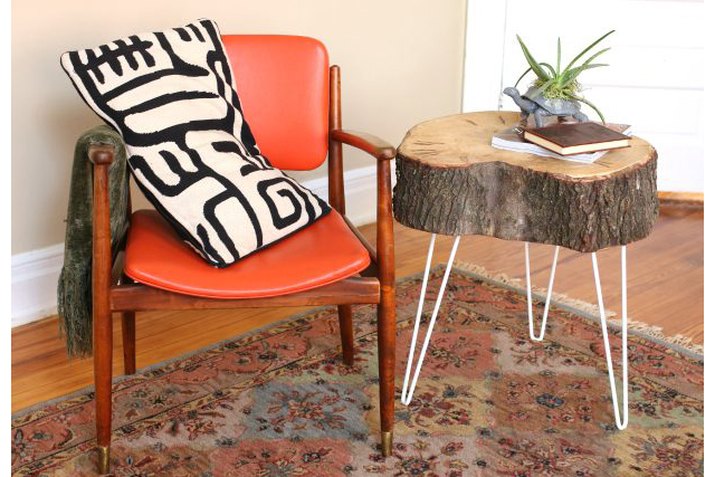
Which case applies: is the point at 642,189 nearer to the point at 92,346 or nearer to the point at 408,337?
the point at 408,337

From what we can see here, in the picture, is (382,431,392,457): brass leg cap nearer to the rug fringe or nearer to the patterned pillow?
the patterned pillow

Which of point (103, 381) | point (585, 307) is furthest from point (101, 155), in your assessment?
point (585, 307)

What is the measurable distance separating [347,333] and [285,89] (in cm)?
61

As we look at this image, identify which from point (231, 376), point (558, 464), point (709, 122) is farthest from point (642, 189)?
point (709, 122)

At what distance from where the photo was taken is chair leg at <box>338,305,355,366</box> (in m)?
2.31

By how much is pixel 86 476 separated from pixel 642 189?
1257 millimetres

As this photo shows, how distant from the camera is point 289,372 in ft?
7.55

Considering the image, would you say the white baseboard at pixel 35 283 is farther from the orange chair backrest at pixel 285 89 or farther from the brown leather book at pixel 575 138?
the brown leather book at pixel 575 138

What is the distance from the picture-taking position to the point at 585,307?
273 cm

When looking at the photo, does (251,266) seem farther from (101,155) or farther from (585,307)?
(585,307)

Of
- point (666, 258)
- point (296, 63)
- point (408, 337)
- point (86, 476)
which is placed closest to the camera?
point (86, 476)

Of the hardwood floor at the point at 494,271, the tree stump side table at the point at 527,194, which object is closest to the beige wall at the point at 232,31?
the hardwood floor at the point at 494,271

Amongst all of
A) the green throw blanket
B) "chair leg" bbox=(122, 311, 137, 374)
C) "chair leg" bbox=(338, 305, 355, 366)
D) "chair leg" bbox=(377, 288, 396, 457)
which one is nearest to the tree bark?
"chair leg" bbox=(377, 288, 396, 457)

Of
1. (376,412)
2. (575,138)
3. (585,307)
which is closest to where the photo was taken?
(575,138)
